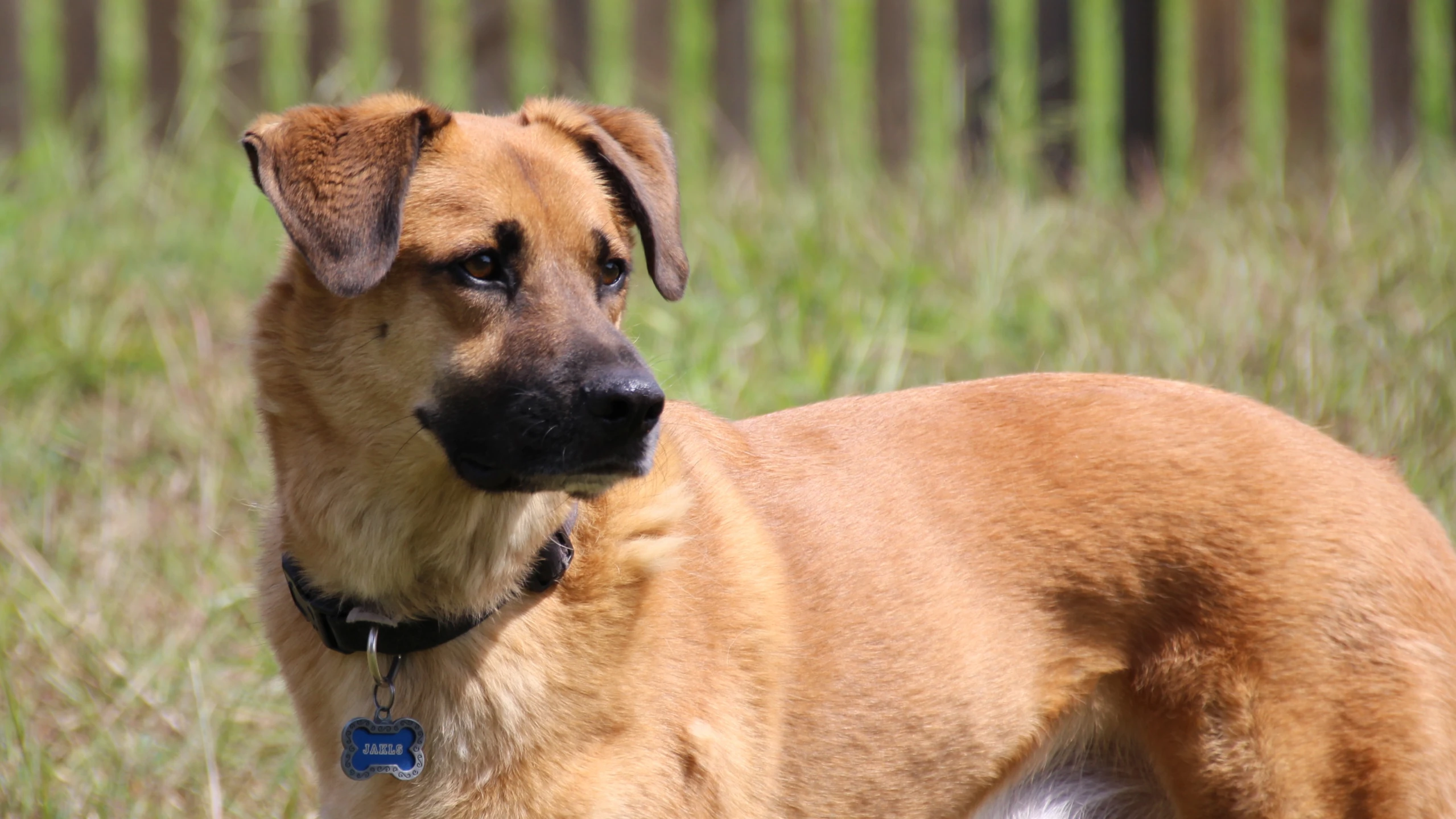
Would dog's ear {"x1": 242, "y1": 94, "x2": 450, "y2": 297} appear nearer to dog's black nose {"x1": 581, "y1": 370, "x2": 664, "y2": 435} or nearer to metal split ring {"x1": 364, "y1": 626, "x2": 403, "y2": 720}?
dog's black nose {"x1": 581, "y1": 370, "x2": 664, "y2": 435}

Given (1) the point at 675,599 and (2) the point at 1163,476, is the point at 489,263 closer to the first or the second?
(1) the point at 675,599

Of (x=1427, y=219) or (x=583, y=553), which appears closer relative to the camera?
(x=583, y=553)

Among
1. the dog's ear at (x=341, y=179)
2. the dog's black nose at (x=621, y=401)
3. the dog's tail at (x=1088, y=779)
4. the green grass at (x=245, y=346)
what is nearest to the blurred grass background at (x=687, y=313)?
the green grass at (x=245, y=346)

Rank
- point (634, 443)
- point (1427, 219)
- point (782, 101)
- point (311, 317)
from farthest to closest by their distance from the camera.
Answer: point (782, 101) → point (1427, 219) → point (311, 317) → point (634, 443)

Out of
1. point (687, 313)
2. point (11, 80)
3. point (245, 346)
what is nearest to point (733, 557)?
point (245, 346)

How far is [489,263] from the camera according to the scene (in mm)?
2598

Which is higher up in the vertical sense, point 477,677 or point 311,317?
point 311,317

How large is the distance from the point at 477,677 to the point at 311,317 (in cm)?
71

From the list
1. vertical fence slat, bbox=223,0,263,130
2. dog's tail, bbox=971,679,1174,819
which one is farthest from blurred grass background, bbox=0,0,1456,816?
dog's tail, bbox=971,679,1174,819

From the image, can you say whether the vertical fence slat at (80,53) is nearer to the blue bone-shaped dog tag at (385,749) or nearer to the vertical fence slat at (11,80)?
the vertical fence slat at (11,80)

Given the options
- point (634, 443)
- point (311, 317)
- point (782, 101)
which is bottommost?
point (782, 101)

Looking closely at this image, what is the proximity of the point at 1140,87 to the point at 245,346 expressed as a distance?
506cm

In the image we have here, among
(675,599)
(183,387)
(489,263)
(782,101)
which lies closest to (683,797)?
(675,599)

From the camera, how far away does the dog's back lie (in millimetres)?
2764
